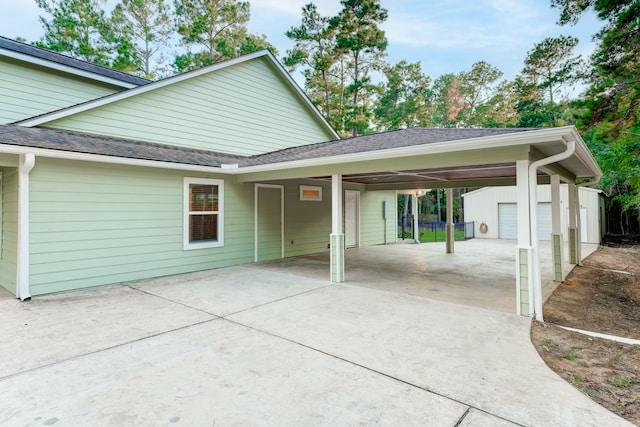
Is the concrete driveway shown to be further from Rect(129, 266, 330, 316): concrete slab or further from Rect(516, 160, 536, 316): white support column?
Rect(516, 160, 536, 316): white support column

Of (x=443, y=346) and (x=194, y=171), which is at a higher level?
(x=194, y=171)

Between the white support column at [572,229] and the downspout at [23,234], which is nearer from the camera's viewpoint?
the downspout at [23,234]

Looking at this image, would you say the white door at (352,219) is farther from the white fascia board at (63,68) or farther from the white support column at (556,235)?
the white fascia board at (63,68)

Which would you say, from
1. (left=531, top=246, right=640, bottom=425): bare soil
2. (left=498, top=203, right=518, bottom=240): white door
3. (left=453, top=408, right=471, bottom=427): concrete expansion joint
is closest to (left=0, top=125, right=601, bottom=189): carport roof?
(left=531, top=246, right=640, bottom=425): bare soil

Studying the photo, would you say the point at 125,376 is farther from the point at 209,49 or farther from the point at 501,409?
the point at 209,49

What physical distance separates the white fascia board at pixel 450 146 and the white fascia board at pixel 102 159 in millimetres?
1983

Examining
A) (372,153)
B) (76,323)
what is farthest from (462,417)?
(76,323)

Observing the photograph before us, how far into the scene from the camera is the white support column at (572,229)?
8125mm

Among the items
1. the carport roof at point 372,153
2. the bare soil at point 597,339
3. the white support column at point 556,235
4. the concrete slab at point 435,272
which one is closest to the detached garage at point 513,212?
the concrete slab at point 435,272

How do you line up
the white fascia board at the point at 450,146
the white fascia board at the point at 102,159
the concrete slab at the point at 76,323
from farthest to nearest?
the white fascia board at the point at 102,159 < the white fascia board at the point at 450,146 < the concrete slab at the point at 76,323

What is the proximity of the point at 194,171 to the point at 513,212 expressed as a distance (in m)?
14.9

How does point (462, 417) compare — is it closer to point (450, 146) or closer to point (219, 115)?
point (450, 146)

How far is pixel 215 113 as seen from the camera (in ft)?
28.7

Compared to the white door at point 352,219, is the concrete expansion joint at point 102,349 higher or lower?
lower
